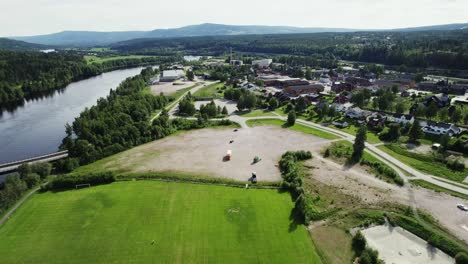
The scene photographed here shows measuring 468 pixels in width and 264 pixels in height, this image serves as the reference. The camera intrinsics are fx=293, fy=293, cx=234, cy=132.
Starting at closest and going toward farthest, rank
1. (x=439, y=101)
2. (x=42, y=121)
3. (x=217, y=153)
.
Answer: (x=217, y=153) → (x=439, y=101) → (x=42, y=121)

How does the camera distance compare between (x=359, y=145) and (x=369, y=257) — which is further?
(x=359, y=145)

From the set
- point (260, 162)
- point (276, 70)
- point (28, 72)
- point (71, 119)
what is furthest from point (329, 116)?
point (28, 72)

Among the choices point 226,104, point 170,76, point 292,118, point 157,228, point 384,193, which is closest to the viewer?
point 157,228

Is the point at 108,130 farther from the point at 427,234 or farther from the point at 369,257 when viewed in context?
the point at 427,234

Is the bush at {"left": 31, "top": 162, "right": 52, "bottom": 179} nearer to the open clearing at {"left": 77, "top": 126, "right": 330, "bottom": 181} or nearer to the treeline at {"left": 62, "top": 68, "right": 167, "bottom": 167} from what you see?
the open clearing at {"left": 77, "top": 126, "right": 330, "bottom": 181}

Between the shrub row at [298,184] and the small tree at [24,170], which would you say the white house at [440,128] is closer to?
the shrub row at [298,184]

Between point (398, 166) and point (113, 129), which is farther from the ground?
point (113, 129)

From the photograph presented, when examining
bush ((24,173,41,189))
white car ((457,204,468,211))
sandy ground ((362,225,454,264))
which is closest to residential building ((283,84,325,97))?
white car ((457,204,468,211))

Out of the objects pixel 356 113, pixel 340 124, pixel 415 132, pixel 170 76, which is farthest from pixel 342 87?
pixel 170 76
